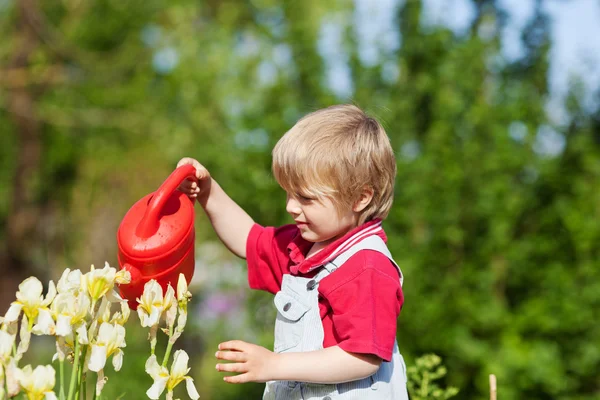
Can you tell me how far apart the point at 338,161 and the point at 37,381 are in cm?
71

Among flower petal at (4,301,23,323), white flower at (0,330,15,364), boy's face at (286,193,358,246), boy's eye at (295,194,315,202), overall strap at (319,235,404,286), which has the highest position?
boy's eye at (295,194,315,202)

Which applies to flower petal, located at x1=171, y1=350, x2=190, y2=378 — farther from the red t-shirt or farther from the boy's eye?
the boy's eye

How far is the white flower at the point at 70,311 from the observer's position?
3.62 ft

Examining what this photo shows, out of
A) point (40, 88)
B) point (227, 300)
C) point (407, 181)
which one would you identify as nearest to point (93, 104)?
point (40, 88)

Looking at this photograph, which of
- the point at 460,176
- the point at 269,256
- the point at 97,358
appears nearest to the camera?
the point at 97,358

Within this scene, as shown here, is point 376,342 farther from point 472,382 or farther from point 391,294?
point 472,382

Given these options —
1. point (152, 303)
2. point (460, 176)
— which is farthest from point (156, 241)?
point (460, 176)

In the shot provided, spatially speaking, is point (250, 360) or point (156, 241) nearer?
point (250, 360)

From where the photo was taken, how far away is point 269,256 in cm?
171

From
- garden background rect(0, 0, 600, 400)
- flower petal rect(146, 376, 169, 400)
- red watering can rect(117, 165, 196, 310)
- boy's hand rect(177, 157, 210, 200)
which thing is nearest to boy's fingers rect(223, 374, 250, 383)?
flower petal rect(146, 376, 169, 400)

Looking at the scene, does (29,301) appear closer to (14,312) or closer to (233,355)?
(14,312)

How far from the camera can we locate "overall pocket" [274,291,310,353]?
1.44 m

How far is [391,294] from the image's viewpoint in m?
1.34

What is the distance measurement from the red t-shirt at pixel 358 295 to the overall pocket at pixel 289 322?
50 millimetres
